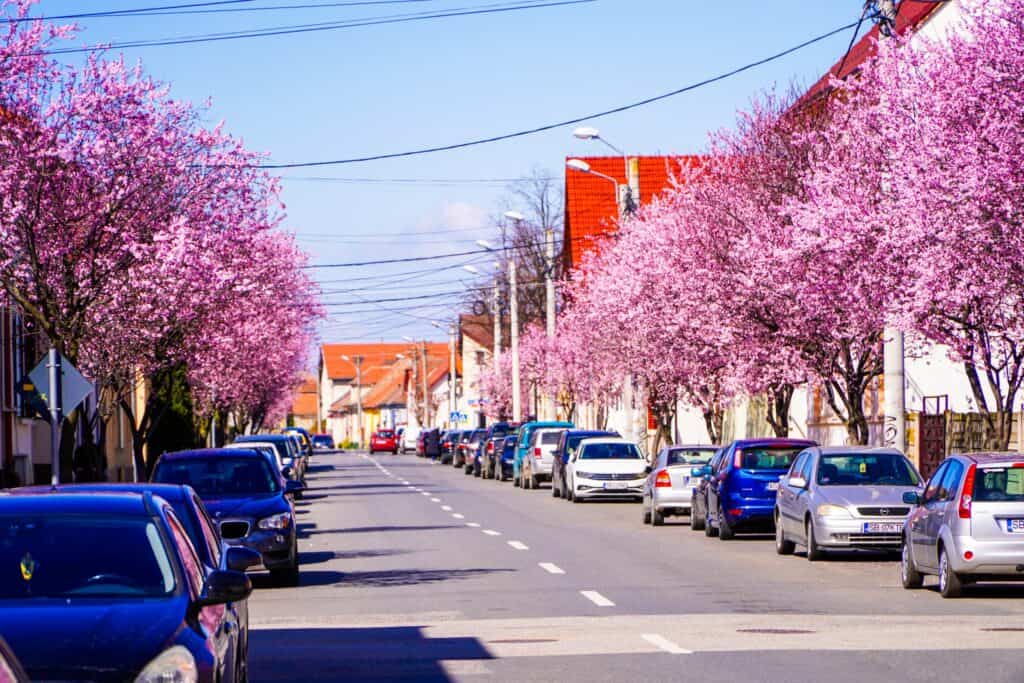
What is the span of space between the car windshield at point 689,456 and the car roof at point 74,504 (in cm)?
2245

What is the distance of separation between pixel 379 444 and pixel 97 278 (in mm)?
95955

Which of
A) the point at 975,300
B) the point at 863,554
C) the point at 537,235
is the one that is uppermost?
the point at 537,235

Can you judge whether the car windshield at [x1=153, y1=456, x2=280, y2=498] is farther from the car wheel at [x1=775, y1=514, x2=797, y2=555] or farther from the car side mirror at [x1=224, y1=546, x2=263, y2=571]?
the car side mirror at [x1=224, y1=546, x2=263, y2=571]

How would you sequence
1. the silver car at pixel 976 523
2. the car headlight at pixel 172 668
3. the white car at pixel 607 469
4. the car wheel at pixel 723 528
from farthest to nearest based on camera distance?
1. the white car at pixel 607 469
2. the car wheel at pixel 723 528
3. the silver car at pixel 976 523
4. the car headlight at pixel 172 668

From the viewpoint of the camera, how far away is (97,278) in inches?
1120

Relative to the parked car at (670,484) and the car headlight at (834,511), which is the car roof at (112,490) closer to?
the car headlight at (834,511)

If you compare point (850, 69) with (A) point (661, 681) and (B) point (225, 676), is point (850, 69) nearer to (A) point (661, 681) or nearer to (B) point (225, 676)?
(A) point (661, 681)

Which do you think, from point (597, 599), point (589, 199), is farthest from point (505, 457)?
point (597, 599)

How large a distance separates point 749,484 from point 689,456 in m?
5.34

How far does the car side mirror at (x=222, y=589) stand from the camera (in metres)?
8.42

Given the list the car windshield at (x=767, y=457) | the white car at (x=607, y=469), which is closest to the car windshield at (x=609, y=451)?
the white car at (x=607, y=469)

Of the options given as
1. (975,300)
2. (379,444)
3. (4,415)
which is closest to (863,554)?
(975,300)

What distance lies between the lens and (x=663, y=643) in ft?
44.3

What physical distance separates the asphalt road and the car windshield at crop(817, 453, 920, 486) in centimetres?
101
